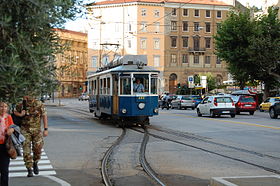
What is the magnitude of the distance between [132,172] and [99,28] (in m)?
79.0

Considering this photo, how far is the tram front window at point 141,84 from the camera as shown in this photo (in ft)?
74.4

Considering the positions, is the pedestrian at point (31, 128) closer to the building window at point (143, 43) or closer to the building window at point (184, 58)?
the building window at point (143, 43)

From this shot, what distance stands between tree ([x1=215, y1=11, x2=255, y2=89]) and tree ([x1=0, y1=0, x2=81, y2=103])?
42.1 metres

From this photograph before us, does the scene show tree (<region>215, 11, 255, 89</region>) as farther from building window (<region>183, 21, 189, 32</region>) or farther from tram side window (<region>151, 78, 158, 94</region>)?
building window (<region>183, 21, 189, 32</region>)

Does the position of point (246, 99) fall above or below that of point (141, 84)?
below

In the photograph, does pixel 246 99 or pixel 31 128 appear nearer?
pixel 31 128

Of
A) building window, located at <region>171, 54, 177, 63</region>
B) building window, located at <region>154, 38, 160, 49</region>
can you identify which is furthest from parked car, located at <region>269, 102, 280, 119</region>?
building window, located at <region>171, 54, 177, 63</region>

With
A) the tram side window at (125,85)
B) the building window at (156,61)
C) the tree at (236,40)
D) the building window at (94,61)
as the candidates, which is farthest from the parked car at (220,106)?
the building window at (94,61)

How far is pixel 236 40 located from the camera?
1897 inches

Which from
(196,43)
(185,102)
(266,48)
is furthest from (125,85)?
(196,43)

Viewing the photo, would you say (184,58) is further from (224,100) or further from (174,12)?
(224,100)

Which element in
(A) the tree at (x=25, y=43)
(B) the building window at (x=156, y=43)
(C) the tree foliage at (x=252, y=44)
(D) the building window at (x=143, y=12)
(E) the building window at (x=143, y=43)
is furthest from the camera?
(B) the building window at (x=156, y=43)

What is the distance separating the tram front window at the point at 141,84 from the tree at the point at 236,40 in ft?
83.8

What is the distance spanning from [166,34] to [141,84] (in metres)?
66.8
